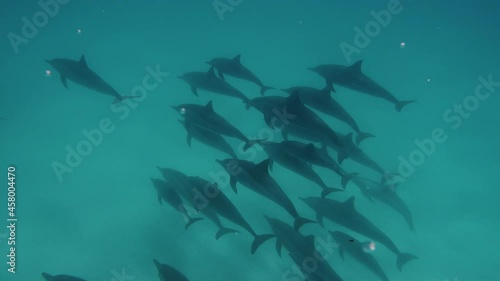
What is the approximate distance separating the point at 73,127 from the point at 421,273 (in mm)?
15921

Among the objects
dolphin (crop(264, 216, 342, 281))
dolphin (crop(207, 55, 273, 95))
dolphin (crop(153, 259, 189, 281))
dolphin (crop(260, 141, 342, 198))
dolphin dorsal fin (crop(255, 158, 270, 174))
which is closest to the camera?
dolphin (crop(153, 259, 189, 281))

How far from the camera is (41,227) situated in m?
12.4

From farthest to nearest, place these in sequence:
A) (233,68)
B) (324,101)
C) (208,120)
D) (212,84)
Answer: (233,68) → (212,84) → (324,101) → (208,120)

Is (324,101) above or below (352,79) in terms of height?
below

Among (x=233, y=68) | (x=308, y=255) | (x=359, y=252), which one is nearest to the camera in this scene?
(x=308, y=255)

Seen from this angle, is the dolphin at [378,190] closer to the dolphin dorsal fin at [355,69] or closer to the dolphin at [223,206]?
the dolphin dorsal fin at [355,69]

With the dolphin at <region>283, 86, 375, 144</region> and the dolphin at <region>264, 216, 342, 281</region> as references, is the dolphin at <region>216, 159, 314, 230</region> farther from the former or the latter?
the dolphin at <region>283, 86, 375, 144</region>

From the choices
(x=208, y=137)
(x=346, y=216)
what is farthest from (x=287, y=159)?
(x=208, y=137)

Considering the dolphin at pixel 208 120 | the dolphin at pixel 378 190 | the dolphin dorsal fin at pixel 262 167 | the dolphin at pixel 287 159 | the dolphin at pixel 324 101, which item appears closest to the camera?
the dolphin dorsal fin at pixel 262 167

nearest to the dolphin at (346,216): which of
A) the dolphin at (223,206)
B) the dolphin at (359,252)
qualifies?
the dolphin at (359,252)

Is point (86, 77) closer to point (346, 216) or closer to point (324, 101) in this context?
point (324, 101)

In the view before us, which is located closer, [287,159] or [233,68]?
[287,159]

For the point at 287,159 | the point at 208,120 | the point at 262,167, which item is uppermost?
the point at 208,120

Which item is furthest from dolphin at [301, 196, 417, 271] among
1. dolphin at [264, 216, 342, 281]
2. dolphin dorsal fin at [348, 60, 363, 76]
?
dolphin dorsal fin at [348, 60, 363, 76]
